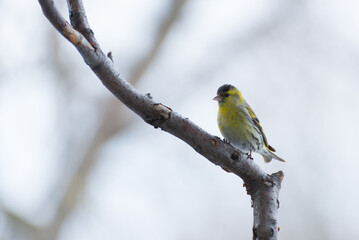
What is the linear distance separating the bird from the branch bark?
61.9 inches

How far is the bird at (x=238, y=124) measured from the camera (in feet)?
12.5

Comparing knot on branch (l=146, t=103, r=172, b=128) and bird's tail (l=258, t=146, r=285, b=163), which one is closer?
knot on branch (l=146, t=103, r=172, b=128)

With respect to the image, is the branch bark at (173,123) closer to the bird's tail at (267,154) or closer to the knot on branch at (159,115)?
the knot on branch at (159,115)

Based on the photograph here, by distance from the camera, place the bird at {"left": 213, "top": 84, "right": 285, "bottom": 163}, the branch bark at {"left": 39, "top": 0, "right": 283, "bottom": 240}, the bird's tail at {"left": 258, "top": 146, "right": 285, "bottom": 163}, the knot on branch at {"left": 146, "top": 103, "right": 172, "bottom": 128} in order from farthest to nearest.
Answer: the bird's tail at {"left": 258, "top": 146, "right": 285, "bottom": 163}, the bird at {"left": 213, "top": 84, "right": 285, "bottom": 163}, the knot on branch at {"left": 146, "top": 103, "right": 172, "bottom": 128}, the branch bark at {"left": 39, "top": 0, "right": 283, "bottom": 240}

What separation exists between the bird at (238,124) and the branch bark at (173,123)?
1.57 meters

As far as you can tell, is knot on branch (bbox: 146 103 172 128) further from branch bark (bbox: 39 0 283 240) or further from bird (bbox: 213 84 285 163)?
bird (bbox: 213 84 285 163)

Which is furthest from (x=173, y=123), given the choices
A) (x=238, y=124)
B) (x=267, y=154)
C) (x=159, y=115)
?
(x=267, y=154)

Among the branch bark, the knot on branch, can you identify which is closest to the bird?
the branch bark

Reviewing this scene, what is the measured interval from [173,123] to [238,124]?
204 centimetres

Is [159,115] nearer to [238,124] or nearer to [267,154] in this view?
[238,124]

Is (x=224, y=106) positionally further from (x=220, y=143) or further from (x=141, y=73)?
(x=141, y=73)

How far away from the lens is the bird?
382 centimetres

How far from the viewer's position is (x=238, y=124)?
12.6ft

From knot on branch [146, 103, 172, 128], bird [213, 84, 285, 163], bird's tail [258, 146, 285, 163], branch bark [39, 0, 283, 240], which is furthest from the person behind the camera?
bird's tail [258, 146, 285, 163]
